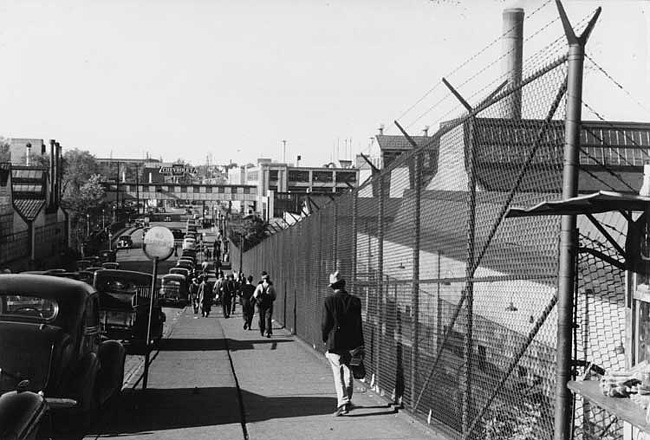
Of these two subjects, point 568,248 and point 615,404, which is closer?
point 615,404

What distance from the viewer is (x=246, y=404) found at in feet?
35.1

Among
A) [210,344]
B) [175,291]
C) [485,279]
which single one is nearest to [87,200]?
[175,291]

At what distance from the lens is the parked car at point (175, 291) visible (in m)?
41.5

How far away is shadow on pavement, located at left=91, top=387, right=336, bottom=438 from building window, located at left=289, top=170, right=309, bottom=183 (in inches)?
4892

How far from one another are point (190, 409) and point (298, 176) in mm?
126949

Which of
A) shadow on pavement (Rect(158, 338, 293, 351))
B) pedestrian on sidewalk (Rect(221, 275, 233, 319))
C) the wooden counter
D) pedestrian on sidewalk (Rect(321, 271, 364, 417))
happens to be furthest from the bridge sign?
pedestrian on sidewalk (Rect(221, 275, 233, 319))

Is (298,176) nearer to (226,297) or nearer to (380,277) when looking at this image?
(226,297)

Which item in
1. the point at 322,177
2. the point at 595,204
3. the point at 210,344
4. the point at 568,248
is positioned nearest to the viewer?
the point at 595,204

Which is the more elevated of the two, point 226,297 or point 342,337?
point 342,337

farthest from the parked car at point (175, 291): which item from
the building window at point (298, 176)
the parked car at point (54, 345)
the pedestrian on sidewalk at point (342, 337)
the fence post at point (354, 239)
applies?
the building window at point (298, 176)

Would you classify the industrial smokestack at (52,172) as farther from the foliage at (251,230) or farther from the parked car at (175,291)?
the parked car at (175,291)

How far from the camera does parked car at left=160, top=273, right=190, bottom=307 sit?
1634 inches

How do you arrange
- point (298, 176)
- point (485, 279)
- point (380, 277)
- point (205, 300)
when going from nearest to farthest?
1. point (485, 279)
2. point (380, 277)
3. point (205, 300)
4. point (298, 176)

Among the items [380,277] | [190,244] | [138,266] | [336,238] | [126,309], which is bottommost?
[138,266]
